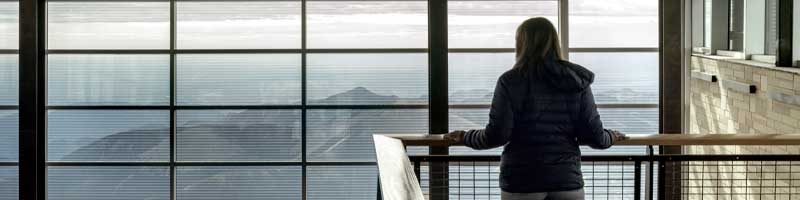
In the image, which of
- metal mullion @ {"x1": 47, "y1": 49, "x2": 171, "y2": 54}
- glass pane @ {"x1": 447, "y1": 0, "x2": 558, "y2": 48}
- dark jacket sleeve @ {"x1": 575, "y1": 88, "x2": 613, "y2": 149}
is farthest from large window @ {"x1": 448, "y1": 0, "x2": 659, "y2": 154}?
dark jacket sleeve @ {"x1": 575, "y1": 88, "x2": 613, "y2": 149}

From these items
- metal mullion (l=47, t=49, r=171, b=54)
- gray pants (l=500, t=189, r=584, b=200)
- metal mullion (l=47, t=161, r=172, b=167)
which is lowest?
metal mullion (l=47, t=161, r=172, b=167)

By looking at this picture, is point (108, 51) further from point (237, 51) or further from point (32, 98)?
point (237, 51)

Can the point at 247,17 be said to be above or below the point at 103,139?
above

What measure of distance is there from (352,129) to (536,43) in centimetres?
576

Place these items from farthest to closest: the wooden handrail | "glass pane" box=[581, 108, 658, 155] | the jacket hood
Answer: "glass pane" box=[581, 108, 658, 155], the wooden handrail, the jacket hood

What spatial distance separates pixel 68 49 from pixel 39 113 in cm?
57

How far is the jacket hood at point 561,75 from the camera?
4355mm

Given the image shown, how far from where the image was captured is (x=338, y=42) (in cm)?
1000

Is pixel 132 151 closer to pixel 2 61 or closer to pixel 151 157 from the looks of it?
pixel 151 157

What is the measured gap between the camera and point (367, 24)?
998 cm

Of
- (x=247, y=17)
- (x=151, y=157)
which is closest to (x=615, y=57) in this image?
(x=247, y=17)

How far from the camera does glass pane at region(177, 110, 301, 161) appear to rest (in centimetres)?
1008

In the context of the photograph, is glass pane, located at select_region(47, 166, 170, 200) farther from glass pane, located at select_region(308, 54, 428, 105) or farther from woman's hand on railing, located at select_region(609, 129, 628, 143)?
woman's hand on railing, located at select_region(609, 129, 628, 143)

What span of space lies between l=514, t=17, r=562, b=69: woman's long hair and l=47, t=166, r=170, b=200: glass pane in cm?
618
